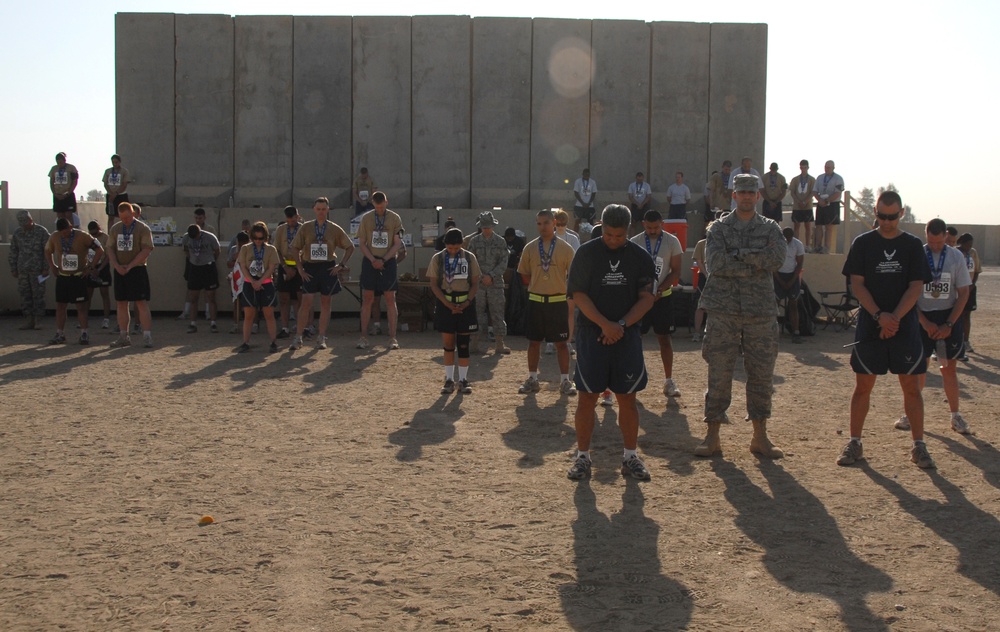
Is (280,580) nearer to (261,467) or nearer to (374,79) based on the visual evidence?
(261,467)

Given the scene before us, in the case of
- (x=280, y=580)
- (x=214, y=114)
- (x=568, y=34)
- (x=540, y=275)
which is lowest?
(x=280, y=580)

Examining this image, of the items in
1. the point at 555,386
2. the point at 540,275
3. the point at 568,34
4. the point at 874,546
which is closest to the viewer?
the point at 874,546

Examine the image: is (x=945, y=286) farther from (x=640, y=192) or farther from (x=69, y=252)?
(x=640, y=192)

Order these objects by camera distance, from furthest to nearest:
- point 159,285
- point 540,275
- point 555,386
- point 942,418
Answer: point 159,285, point 555,386, point 540,275, point 942,418

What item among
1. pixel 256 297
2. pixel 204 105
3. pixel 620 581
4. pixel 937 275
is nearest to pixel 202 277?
pixel 256 297

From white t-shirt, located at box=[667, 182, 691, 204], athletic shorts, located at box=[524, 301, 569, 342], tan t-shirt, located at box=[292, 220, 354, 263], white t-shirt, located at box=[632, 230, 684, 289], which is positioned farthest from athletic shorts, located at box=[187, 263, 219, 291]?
white t-shirt, located at box=[667, 182, 691, 204]

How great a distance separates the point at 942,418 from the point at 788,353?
497 centimetres

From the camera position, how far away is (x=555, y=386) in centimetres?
1043

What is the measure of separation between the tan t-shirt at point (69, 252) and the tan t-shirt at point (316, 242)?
3326mm

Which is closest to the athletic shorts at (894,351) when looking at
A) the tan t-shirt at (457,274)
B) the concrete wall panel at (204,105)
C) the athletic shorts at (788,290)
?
the tan t-shirt at (457,274)

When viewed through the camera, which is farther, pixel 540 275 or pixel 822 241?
pixel 822 241

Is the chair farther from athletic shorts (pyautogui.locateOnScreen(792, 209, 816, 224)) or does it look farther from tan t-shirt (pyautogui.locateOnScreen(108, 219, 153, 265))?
tan t-shirt (pyautogui.locateOnScreen(108, 219, 153, 265))

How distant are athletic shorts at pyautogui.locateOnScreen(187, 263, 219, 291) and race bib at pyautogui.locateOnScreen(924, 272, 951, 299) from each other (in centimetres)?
1151

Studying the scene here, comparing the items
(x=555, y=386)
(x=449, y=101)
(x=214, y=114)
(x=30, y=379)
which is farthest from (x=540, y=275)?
(x=214, y=114)
